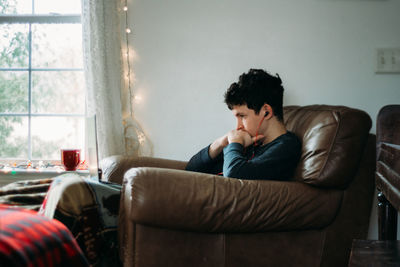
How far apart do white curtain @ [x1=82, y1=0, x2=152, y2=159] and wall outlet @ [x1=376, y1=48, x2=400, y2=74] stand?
147cm

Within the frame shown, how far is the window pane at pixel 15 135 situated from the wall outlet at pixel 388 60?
217 cm

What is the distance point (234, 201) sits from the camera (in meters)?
1.31

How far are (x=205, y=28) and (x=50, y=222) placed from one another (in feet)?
5.77

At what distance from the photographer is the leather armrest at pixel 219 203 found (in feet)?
4.01

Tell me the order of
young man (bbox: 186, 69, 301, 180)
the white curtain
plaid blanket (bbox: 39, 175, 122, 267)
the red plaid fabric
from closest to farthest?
the red plaid fabric → plaid blanket (bbox: 39, 175, 122, 267) → young man (bbox: 186, 69, 301, 180) → the white curtain

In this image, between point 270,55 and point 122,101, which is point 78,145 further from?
point 270,55

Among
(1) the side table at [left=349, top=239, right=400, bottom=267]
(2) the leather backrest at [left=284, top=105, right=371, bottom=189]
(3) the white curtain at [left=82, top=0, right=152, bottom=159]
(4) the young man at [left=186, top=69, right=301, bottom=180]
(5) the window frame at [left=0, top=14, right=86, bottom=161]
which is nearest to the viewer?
(1) the side table at [left=349, top=239, right=400, bottom=267]

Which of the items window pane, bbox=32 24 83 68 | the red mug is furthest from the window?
the red mug

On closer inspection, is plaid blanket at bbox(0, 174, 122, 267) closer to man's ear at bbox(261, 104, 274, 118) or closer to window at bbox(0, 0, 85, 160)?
man's ear at bbox(261, 104, 274, 118)

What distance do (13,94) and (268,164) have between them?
184cm

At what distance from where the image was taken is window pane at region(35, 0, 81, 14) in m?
2.49

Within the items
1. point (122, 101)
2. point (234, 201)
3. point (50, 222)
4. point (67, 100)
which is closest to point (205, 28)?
point (122, 101)

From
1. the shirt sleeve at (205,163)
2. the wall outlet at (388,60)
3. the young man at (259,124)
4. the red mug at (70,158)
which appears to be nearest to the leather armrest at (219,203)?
the young man at (259,124)

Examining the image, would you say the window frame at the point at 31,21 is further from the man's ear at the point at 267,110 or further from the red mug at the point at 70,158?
the man's ear at the point at 267,110
